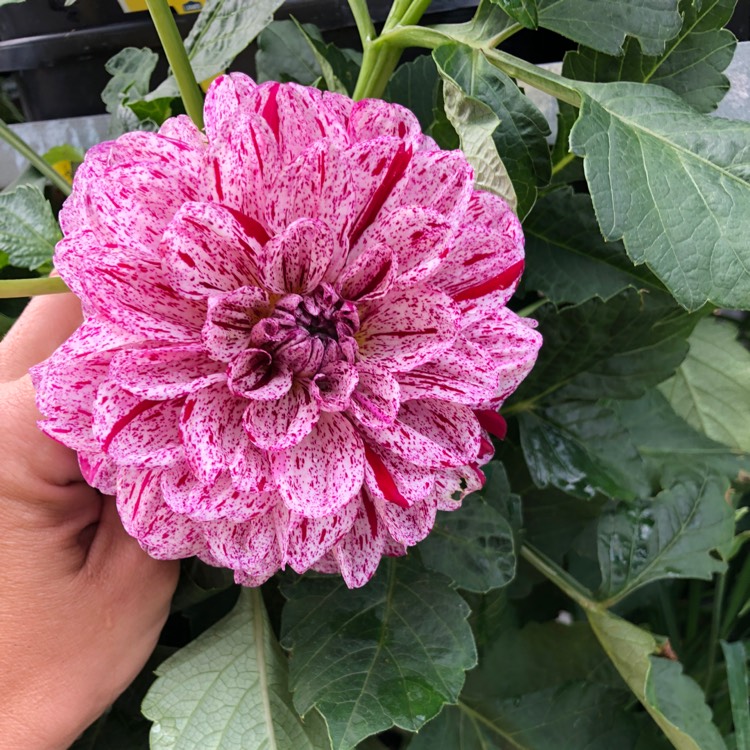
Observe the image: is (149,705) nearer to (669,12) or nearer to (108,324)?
(108,324)

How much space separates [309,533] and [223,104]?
185 millimetres

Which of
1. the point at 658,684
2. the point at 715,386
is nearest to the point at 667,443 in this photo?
the point at 715,386

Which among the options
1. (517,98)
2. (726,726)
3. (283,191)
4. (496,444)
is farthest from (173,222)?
(726,726)

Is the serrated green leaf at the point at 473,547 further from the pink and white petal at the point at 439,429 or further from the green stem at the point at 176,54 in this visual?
the green stem at the point at 176,54

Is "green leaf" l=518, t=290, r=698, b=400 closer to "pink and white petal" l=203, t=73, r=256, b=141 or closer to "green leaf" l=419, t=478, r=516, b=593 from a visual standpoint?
"green leaf" l=419, t=478, r=516, b=593

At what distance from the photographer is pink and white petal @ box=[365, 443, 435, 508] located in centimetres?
32

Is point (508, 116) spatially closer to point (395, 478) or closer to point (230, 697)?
point (395, 478)

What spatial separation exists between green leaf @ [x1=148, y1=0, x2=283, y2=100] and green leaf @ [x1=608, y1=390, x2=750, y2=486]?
1.20ft

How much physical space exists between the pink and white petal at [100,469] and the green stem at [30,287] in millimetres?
92

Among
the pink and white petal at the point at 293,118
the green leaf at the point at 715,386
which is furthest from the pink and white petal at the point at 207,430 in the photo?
the green leaf at the point at 715,386

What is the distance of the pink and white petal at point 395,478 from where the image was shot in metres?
0.32

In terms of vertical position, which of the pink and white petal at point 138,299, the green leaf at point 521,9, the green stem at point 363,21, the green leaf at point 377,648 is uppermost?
the green leaf at point 521,9

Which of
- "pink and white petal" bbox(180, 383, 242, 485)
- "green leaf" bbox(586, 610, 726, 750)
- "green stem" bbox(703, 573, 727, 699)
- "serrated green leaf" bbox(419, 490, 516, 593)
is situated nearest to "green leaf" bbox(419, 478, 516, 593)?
"serrated green leaf" bbox(419, 490, 516, 593)

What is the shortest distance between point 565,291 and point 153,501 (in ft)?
0.95
